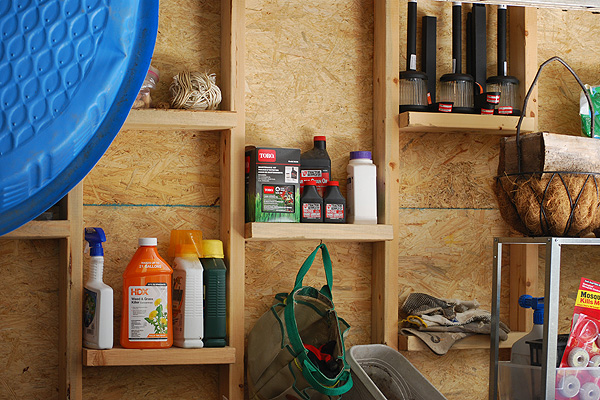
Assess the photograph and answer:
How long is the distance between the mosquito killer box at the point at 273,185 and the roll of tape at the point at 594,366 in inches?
36.6

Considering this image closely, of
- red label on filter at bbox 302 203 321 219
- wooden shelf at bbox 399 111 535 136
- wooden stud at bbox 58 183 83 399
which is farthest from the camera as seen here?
wooden shelf at bbox 399 111 535 136

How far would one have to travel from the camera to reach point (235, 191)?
1870mm

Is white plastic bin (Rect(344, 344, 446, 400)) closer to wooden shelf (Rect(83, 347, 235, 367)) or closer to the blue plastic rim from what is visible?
wooden shelf (Rect(83, 347, 235, 367))

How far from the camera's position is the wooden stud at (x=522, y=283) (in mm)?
2092

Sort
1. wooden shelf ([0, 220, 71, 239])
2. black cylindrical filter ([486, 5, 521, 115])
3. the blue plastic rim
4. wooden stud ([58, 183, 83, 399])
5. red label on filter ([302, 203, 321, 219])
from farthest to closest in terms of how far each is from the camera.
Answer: black cylindrical filter ([486, 5, 521, 115]), red label on filter ([302, 203, 321, 219]), wooden stud ([58, 183, 83, 399]), wooden shelf ([0, 220, 71, 239]), the blue plastic rim

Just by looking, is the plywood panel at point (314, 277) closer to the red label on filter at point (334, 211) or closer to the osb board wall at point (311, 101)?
the osb board wall at point (311, 101)

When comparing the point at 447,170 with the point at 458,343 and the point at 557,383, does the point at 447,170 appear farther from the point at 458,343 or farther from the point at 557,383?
the point at 557,383

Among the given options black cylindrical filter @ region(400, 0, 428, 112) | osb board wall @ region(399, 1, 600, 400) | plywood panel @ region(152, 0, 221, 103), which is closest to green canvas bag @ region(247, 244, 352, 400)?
osb board wall @ region(399, 1, 600, 400)

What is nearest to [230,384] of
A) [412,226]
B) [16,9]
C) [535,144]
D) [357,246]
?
[357,246]

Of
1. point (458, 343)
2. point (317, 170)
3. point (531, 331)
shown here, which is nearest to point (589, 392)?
point (531, 331)

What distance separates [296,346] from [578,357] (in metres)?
0.77

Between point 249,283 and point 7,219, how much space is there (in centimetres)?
140

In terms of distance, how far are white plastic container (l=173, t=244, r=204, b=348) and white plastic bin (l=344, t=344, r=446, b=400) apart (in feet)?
1.54

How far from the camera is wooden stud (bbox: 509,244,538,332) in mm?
2092
